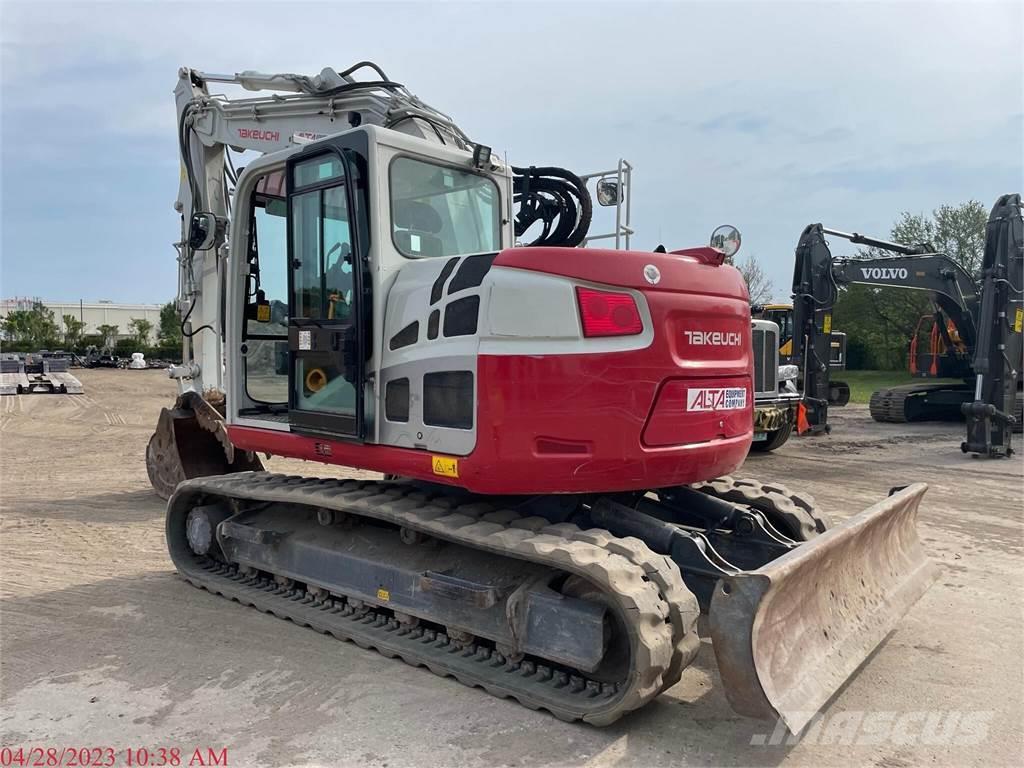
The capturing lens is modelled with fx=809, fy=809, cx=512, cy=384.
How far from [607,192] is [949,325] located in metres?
14.2

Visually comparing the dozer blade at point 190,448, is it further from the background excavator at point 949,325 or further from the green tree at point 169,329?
the green tree at point 169,329

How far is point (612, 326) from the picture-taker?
12.4ft

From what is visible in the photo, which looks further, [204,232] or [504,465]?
[204,232]

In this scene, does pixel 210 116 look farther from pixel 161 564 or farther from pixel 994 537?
pixel 994 537

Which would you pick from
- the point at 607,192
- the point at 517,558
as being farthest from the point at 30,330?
the point at 517,558

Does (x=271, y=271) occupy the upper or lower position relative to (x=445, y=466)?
upper

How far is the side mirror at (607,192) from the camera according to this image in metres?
5.80

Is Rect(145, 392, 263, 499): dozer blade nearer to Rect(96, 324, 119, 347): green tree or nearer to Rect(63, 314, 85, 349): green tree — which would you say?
Rect(96, 324, 119, 347): green tree

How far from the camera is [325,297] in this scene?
4.65 meters

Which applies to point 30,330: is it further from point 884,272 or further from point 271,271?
point 271,271

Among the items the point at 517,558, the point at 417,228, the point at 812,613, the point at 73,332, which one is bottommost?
the point at 812,613

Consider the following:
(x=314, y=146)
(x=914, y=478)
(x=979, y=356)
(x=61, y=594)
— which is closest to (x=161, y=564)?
(x=61, y=594)

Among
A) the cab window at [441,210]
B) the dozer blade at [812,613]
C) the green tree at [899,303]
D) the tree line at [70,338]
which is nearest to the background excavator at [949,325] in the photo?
the dozer blade at [812,613]

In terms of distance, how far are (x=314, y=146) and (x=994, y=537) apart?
666 cm
